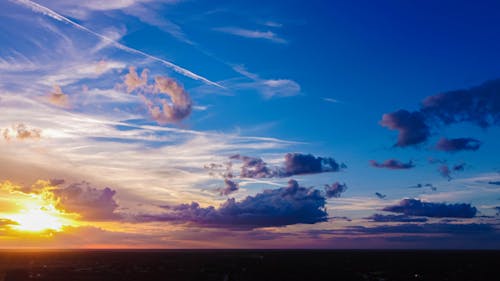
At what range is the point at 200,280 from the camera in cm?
7975

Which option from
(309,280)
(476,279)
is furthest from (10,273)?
(476,279)

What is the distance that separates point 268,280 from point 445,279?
30972 millimetres

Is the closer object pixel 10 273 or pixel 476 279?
pixel 10 273

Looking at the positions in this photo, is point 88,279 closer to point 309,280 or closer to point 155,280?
point 155,280

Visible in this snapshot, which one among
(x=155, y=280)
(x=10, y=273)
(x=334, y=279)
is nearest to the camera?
(x=10, y=273)

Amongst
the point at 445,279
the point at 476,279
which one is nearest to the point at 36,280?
the point at 445,279

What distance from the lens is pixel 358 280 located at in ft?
266

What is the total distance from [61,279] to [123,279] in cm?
969

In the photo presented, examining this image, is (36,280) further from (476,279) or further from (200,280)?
(476,279)

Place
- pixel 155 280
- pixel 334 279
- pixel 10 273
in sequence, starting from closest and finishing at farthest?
1. pixel 10 273
2. pixel 155 280
3. pixel 334 279

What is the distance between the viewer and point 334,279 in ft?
271

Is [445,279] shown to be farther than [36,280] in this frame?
Yes

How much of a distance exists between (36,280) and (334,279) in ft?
155

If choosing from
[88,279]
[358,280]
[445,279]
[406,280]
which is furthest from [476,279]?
[88,279]
